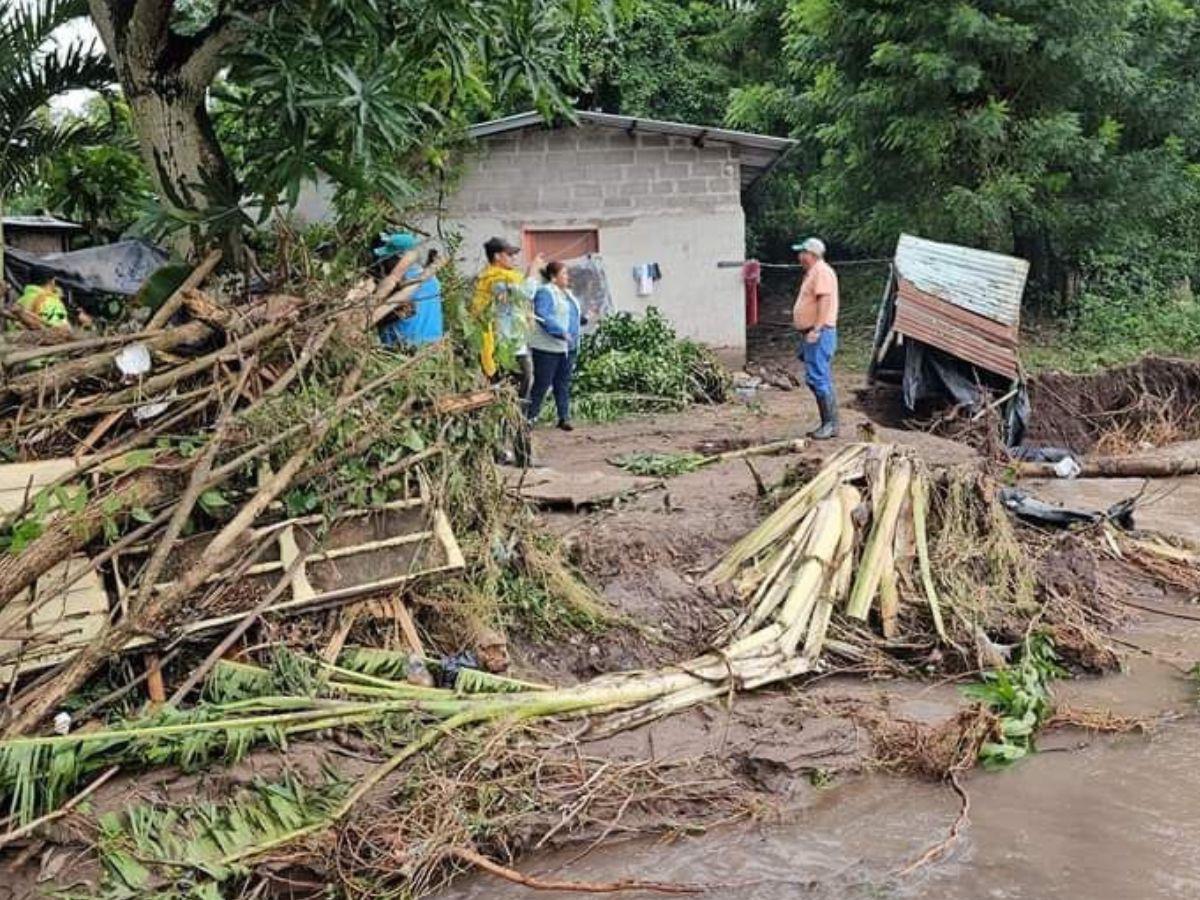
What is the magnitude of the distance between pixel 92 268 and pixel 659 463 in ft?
17.8

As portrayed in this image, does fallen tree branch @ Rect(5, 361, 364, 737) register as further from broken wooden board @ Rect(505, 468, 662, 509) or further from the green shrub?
the green shrub

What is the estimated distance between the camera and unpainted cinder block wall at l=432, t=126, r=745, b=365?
49.0 feet

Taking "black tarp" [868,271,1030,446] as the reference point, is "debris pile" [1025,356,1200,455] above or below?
below

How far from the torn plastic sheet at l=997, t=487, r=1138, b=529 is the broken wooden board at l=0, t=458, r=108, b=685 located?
5.87 m

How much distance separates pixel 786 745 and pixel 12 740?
319 cm

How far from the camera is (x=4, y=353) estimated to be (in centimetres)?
491

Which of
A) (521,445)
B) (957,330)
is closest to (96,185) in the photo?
(521,445)

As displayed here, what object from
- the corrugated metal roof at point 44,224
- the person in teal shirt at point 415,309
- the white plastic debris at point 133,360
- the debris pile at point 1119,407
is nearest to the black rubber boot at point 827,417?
the debris pile at point 1119,407

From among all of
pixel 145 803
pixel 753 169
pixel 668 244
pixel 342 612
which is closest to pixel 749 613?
pixel 342 612

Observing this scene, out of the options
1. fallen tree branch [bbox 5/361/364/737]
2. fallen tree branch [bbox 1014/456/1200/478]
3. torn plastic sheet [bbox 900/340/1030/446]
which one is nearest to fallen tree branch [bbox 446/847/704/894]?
→ fallen tree branch [bbox 5/361/364/737]

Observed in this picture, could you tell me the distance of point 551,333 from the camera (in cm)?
987

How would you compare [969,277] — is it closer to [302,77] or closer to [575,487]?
[575,487]

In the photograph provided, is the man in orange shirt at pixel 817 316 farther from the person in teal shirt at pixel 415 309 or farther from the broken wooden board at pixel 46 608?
the broken wooden board at pixel 46 608

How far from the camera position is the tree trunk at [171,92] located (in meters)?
5.33
